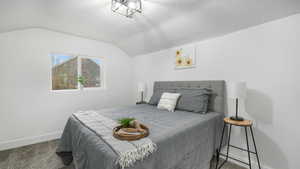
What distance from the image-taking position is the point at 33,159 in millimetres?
1943

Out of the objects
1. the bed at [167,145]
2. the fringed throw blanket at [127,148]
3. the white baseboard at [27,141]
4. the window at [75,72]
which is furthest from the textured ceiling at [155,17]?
the white baseboard at [27,141]

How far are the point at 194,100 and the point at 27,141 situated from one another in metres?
3.38

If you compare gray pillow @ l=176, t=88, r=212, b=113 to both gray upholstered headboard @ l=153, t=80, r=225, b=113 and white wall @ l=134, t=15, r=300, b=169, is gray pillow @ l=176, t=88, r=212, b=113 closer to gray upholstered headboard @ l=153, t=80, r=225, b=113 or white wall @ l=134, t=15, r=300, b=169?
gray upholstered headboard @ l=153, t=80, r=225, b=113

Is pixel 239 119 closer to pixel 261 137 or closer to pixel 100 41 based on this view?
pixel 261 137

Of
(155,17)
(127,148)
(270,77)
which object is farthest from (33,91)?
(270,77)

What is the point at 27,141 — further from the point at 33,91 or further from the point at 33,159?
the point at 33,91

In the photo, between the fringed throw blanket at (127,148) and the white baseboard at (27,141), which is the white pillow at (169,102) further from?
the white baseboard at (27,141)

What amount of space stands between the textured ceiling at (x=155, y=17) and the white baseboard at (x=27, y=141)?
207cm

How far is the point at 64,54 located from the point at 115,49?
1.33 metres

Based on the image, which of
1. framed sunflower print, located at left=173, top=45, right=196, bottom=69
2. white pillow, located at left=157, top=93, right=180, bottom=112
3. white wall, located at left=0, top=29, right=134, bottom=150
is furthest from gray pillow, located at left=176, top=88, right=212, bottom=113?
white wall, located at left=0, top=29, right=134, bottom=150

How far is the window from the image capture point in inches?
115

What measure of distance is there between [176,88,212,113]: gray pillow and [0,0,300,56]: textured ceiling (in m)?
1.09

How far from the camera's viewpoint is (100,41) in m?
3.38

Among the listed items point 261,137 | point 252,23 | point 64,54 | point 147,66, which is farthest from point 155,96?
point 64,54
